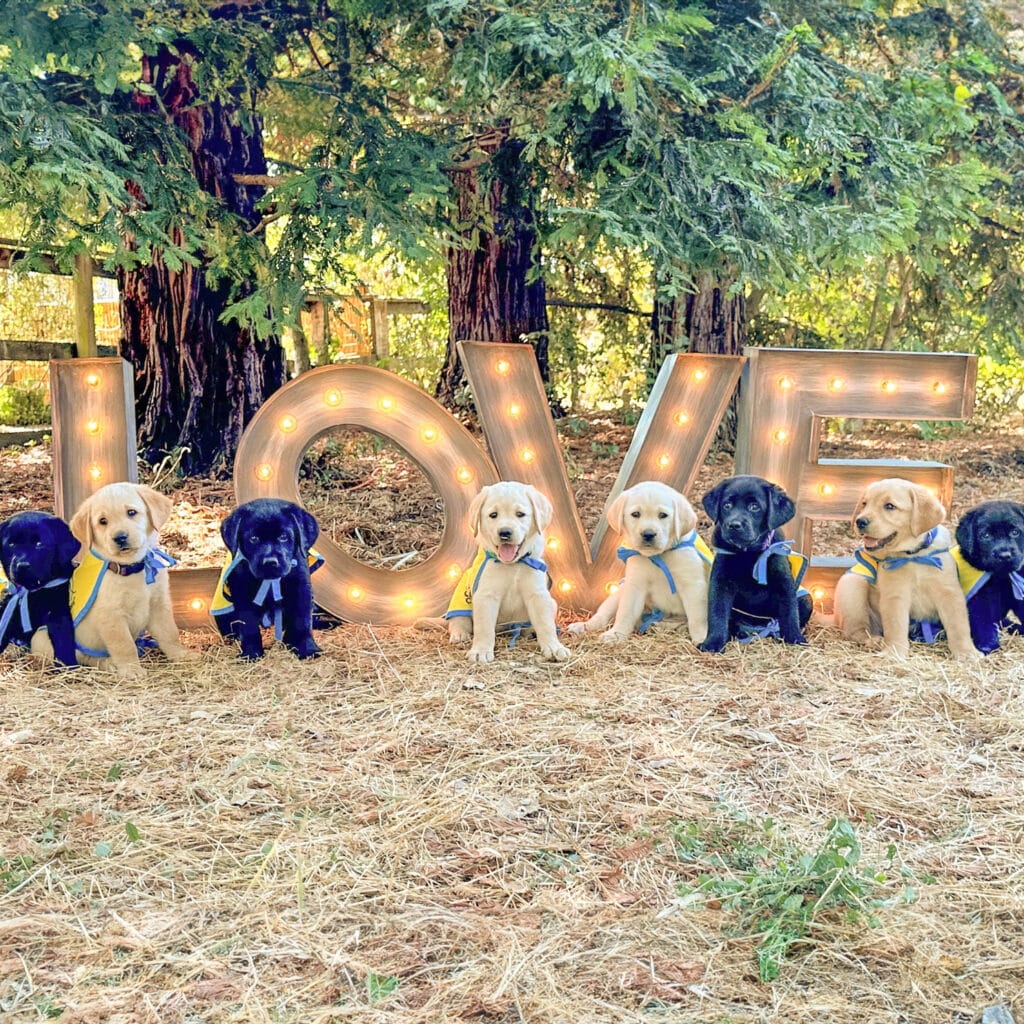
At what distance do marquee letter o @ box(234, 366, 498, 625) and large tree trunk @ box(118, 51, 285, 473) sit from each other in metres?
2.24

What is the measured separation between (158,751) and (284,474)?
71.1 inches

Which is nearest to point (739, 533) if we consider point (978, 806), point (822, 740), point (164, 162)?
point (822, 740)

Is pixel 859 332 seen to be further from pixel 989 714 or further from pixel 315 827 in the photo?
pixel 315 827

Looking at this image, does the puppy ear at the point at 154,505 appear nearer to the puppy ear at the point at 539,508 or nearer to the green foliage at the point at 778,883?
the puppy ear at the point at 539,508

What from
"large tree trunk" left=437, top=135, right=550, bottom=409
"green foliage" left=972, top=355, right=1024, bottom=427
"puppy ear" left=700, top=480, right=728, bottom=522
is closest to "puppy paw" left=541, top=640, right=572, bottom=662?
"puppy ear" left=700, top=480, right=728, bottom=522

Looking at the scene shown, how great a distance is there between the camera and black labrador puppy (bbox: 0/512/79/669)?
4.36m

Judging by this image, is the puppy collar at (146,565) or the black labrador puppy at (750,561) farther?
the black labrador puppy at (750,561)

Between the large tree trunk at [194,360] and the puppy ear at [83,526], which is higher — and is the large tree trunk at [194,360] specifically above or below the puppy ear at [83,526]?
above

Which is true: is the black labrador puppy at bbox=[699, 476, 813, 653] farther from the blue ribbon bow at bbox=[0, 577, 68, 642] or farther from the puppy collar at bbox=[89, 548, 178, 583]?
the blue ribbon bow at bbox=[0, 577, 68, 642]

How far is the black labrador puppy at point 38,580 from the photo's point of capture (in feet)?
14.3

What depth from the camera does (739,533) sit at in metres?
4.64

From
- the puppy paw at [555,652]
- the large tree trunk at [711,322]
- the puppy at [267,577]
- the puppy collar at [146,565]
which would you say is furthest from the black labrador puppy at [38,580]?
the large tree trunk at [711,322]

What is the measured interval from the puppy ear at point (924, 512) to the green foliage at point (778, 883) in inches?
81.9

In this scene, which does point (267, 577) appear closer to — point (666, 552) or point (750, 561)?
point (666, 552)
